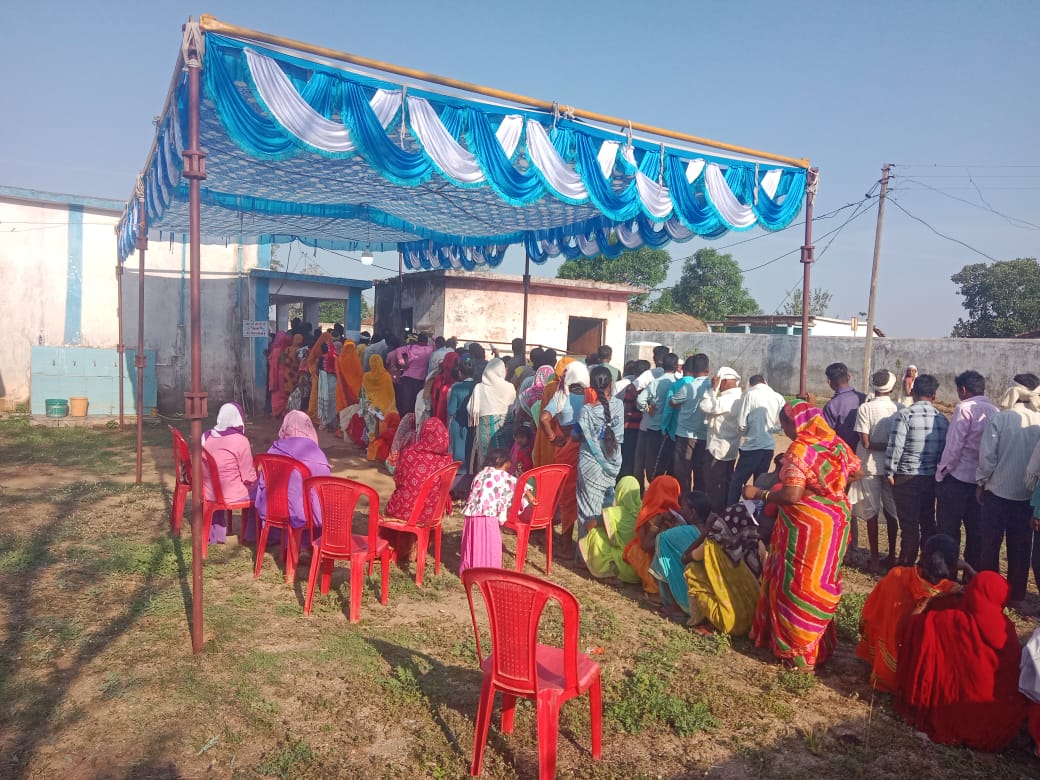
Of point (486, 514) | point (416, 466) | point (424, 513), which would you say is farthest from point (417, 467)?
point (486, 514)

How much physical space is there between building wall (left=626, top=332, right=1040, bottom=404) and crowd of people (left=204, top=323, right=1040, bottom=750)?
12.8 m

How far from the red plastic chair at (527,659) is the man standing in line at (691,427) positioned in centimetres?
392

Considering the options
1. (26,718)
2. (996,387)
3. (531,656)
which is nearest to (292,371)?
(26,718)

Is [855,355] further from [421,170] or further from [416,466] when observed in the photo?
[416,466]

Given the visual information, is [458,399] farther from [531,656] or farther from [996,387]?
[996,387]

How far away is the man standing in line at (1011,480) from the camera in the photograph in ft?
15.6

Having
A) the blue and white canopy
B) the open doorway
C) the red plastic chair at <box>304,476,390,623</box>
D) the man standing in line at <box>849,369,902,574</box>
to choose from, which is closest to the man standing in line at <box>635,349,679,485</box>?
the blue and white canopy

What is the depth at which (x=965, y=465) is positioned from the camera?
508 centimetres

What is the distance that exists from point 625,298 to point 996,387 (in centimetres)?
927

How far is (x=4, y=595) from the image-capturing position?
4.37 m

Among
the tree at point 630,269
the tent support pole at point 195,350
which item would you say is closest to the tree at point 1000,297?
the tree at point 630,269

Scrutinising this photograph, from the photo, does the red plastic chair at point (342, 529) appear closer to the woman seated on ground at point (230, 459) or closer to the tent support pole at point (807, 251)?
the woman seated on ground at point (230, 459)

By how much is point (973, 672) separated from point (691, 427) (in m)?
3.54

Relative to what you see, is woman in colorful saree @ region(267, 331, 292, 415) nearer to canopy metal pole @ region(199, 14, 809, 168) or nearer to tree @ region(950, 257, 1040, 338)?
canopy metal pole @ region(199, 14, 809, 168)
